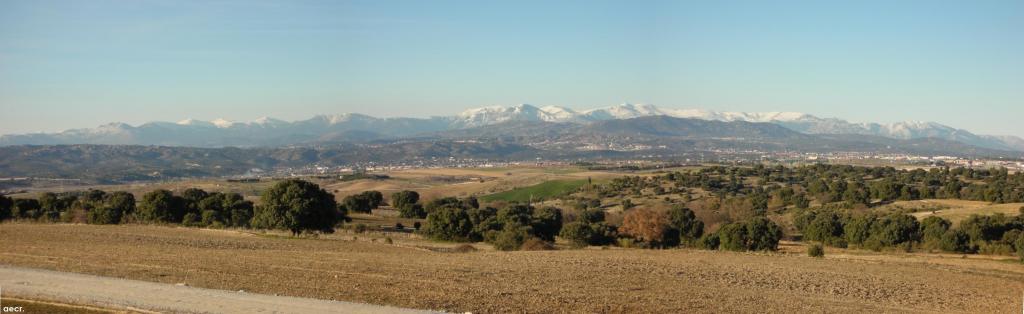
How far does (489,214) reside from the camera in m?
65.8

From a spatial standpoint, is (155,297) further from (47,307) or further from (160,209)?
(160,209)

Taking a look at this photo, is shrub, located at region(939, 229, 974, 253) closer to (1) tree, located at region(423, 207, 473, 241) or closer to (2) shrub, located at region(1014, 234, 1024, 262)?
(2) shrub, located at region(1014, 234, 1024, 262)

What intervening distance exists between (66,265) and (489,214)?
42276 mm

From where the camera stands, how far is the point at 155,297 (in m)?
19.9

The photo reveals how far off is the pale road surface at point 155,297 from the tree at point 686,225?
41.9m

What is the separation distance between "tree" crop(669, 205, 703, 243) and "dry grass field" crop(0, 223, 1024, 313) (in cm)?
1839

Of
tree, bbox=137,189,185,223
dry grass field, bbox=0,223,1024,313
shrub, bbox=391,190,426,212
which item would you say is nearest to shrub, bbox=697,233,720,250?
dry grass field, bbox=0,223,1024,313

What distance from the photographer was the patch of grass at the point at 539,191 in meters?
111

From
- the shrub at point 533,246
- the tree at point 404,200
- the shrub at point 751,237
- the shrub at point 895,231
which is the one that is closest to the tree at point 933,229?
the shrub at point 895,231


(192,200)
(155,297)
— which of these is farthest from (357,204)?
(155,297)

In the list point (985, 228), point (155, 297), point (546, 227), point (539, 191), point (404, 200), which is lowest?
point (539, 191)

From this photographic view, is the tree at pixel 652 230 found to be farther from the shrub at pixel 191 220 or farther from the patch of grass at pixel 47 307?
the patch of grass at pixel 47 307

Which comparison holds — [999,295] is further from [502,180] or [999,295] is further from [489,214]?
[502,180]

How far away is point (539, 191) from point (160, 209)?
2638 inches
